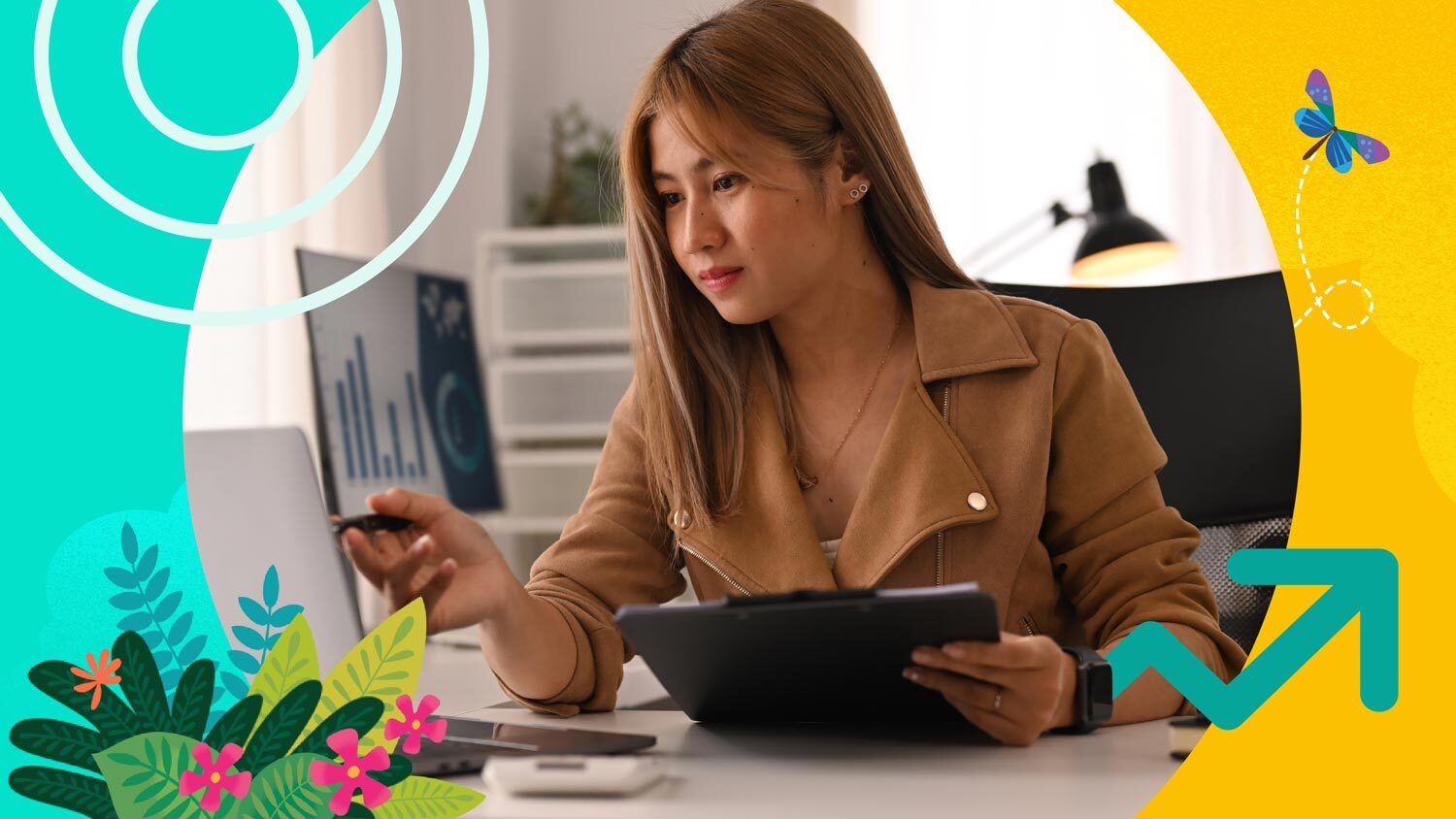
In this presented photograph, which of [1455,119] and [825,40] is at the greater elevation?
[825,40]

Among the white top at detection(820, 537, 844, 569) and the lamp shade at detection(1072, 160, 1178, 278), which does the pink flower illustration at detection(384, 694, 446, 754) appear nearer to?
the white top at detection(820, 537, 844, 569)

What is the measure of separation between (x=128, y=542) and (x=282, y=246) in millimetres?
1926

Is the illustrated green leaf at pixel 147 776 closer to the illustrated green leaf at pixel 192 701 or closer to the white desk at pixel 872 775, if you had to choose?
the illustrated green leaf at pixel 192 701

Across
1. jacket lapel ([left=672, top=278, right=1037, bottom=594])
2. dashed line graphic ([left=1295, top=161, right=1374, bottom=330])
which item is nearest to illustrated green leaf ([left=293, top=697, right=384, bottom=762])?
jacket lapel ([left=672, top=278, right=1037, bottom=594])

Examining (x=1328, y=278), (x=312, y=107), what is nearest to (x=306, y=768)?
(x=1328, y=278)

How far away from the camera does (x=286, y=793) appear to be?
2.10ft

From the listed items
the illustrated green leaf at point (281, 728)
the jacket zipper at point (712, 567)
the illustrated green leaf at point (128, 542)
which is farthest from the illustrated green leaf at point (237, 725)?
the jacket zipper at point (712, 567)

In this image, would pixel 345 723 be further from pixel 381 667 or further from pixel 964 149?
pixel 964 149

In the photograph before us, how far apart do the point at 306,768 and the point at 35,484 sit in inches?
8.2

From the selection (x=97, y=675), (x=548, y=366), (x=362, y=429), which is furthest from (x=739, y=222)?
(x=548, y=366)

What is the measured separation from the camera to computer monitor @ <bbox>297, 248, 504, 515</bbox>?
5.36 feet

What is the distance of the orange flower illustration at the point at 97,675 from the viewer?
650mm

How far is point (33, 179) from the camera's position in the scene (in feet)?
2.28

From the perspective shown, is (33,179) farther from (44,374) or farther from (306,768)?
(306,768)
